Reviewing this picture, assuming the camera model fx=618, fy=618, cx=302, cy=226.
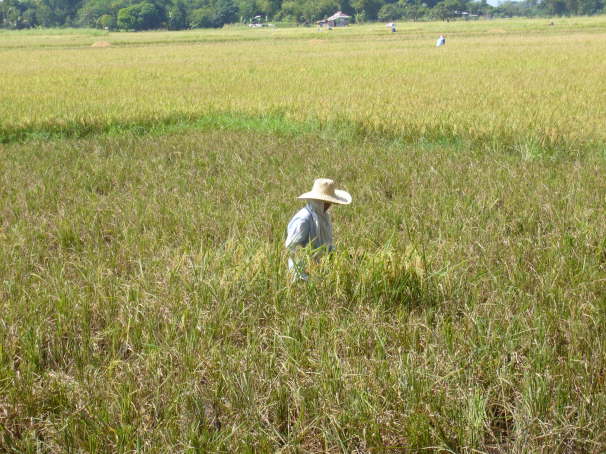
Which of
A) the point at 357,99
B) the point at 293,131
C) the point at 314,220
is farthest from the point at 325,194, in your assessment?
the point at 357,99

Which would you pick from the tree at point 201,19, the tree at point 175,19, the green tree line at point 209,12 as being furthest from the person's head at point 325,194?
the tree at point 201,19

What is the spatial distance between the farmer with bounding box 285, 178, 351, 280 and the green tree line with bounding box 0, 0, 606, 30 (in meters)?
103

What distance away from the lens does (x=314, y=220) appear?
3.25 metres

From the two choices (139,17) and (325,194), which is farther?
(139,17)

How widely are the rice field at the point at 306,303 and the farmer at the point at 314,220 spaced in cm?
11

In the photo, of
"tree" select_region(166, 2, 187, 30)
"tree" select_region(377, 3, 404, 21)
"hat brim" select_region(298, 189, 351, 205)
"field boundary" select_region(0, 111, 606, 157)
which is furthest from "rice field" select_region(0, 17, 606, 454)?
"tree" select_region(377, 3, 404, 21)

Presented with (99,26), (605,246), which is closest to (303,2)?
(99,26)

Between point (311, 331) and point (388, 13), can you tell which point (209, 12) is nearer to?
point (388, 13)

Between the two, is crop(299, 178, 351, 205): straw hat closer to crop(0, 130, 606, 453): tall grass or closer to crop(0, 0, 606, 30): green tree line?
crop(0, 130, 606, 453): tall grass

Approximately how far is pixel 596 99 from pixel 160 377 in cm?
1037

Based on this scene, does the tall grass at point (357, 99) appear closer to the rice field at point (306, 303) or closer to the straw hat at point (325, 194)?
the rice field at point (306, 303)

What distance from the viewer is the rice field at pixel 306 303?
2.03 m

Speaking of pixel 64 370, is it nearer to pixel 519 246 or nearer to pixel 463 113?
pixel 519 246

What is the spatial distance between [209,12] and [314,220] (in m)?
113
